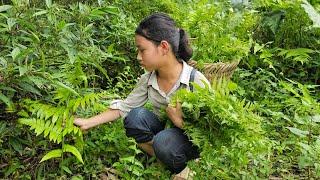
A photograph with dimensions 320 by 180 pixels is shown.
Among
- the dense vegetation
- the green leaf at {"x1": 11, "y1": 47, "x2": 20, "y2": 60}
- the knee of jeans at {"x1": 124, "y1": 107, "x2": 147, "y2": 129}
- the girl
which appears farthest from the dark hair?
the green leaf at {"x1": 11, "y1": 47, "x2": 20, "y2": 60}

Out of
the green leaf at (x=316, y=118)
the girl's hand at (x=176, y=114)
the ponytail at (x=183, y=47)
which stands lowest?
the green leaf at (x=316, y=118)

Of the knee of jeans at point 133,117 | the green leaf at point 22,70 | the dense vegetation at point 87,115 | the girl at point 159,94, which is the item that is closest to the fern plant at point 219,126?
the dense vegetation at point 87,115

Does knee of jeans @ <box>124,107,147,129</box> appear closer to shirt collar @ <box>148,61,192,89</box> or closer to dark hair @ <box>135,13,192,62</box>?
shirt collar @ <box>148,61,192,89</box>

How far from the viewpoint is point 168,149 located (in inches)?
122

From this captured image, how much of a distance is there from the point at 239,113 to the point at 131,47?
6.64ft

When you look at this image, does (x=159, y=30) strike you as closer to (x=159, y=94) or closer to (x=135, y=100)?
(x=159, y=94)

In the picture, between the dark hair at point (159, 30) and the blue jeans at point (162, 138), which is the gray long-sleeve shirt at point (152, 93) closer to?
the blue jeans at point (162, 138)

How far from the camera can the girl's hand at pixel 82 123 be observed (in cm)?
304

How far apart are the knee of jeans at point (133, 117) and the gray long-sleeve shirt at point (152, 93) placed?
6 centimetres

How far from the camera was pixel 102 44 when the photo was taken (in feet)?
14.3

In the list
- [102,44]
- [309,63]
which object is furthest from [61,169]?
[309,63]

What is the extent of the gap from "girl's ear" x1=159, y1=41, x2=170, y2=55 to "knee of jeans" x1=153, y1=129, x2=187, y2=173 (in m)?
0.49

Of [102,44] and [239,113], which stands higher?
[239,113]

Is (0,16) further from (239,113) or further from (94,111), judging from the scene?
(239,113)
